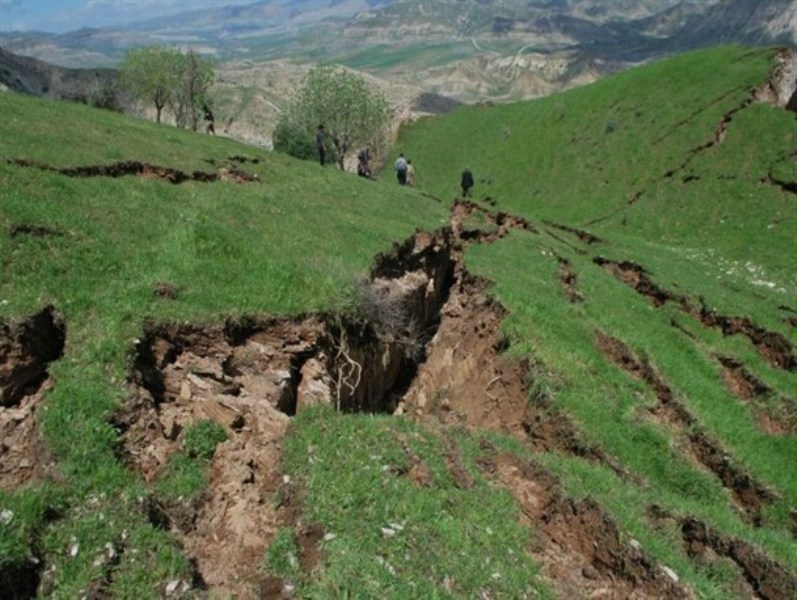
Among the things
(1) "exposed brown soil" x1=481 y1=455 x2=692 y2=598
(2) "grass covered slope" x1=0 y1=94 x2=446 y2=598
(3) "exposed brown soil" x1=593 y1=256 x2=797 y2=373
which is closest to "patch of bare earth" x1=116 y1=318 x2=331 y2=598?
(2) "grass covered slope" x1=0 y1=94 x2=446 y2=598

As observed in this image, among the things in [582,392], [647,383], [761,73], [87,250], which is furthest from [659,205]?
[87,250]

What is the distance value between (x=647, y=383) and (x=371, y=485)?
13.6 meters

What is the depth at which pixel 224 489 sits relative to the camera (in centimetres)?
1100

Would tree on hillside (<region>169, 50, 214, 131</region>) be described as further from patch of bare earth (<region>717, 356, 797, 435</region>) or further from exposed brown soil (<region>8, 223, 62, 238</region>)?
patch of bare earth (<region>717, 356, 797, 435</region>)

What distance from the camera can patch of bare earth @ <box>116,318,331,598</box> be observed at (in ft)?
33.0

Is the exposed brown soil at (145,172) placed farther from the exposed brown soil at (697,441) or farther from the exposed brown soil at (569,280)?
the exposed brown soil at (697,441)

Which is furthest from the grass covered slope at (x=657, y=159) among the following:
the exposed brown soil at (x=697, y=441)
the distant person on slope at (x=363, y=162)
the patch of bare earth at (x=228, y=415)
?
the patch of bare earth at (x=228, y=415)

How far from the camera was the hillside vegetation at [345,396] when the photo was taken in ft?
31.8

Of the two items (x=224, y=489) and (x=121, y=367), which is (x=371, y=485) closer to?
(x=224, y=489)

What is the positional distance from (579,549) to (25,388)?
10155 mm

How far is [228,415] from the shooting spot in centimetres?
1277

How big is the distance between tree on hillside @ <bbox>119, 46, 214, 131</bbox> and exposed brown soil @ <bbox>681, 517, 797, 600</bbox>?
238 feet

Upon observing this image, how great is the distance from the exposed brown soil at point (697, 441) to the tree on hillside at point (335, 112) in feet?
167

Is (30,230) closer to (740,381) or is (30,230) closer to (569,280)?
(569,280)
